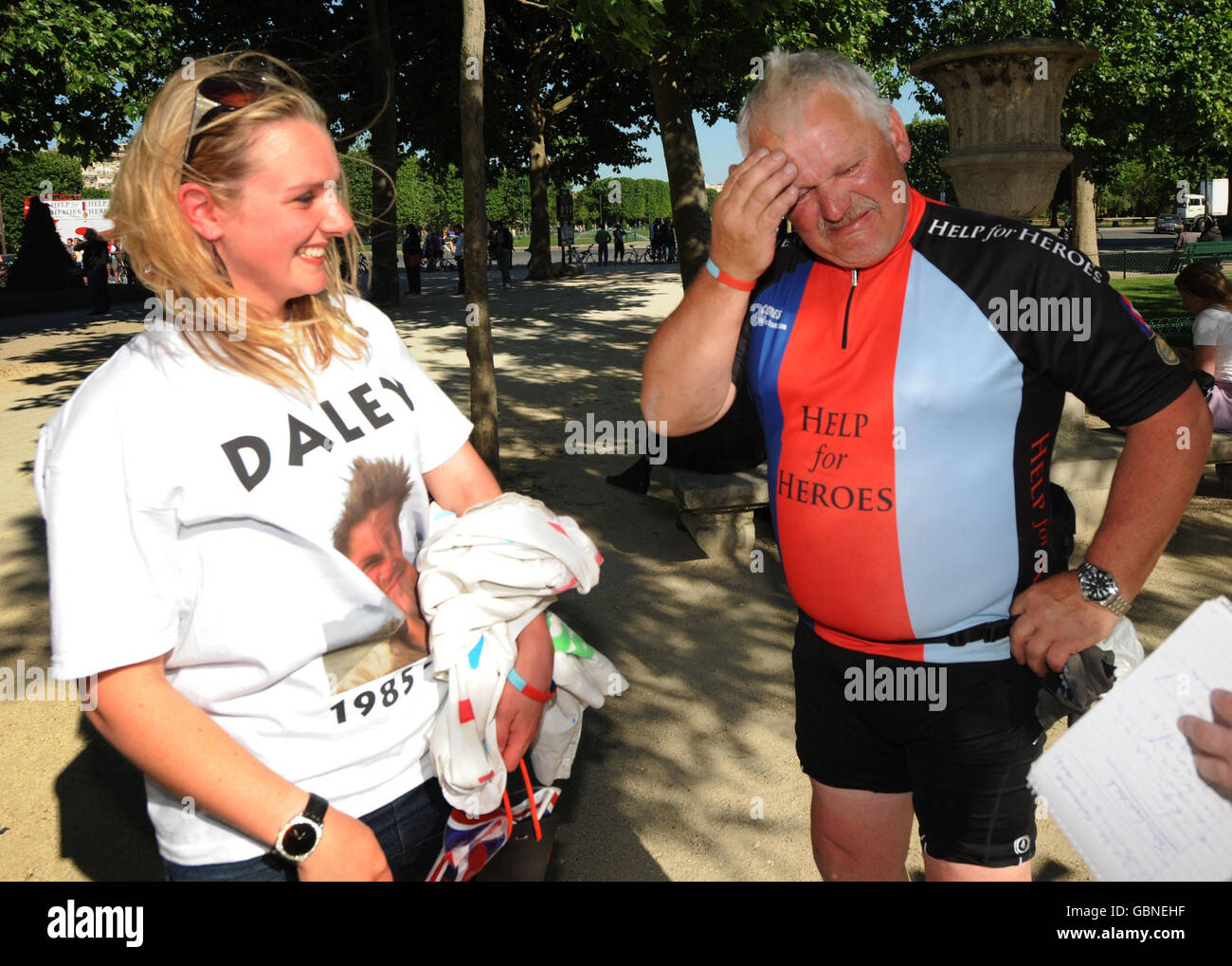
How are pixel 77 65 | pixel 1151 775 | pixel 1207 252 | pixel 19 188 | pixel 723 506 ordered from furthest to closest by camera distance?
1. pixel 19 188
2. pixel 1207 252
3. pixel 77 65
4. pixel 723 506
5. pixel 1151 775

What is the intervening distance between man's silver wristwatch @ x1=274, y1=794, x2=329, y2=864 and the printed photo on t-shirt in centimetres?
20

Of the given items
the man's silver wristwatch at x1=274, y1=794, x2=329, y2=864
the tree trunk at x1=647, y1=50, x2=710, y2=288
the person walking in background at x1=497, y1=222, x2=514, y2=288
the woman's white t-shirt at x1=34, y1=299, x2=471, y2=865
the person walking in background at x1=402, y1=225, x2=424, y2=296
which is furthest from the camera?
the person walking in background at x1=402, y1=225, x2=424, y2=296

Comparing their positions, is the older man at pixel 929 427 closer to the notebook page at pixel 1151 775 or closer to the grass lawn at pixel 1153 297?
the notebook page at pixel 1151 775

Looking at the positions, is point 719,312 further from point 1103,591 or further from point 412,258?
point 412,258

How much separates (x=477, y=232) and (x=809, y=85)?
17.4ft

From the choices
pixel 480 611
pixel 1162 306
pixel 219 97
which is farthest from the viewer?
pixel 1162 306

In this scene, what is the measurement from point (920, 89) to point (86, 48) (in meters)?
17.4

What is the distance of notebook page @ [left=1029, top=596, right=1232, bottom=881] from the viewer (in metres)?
1.43

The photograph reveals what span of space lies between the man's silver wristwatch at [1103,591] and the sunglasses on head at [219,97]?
1.81 m

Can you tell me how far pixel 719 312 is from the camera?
2.08 metres

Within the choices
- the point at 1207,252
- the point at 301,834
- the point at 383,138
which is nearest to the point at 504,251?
the point at 383,138

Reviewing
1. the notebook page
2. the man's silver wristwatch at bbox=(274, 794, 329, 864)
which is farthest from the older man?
the man's silver wristwatch at bbox=(274, 794, 329, 864)

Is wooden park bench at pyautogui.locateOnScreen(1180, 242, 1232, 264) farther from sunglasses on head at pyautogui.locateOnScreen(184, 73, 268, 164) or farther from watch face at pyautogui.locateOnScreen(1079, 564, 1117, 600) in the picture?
sunglasses on head at pyautogui.locateOnScreen(184, 73, 268, 164)
